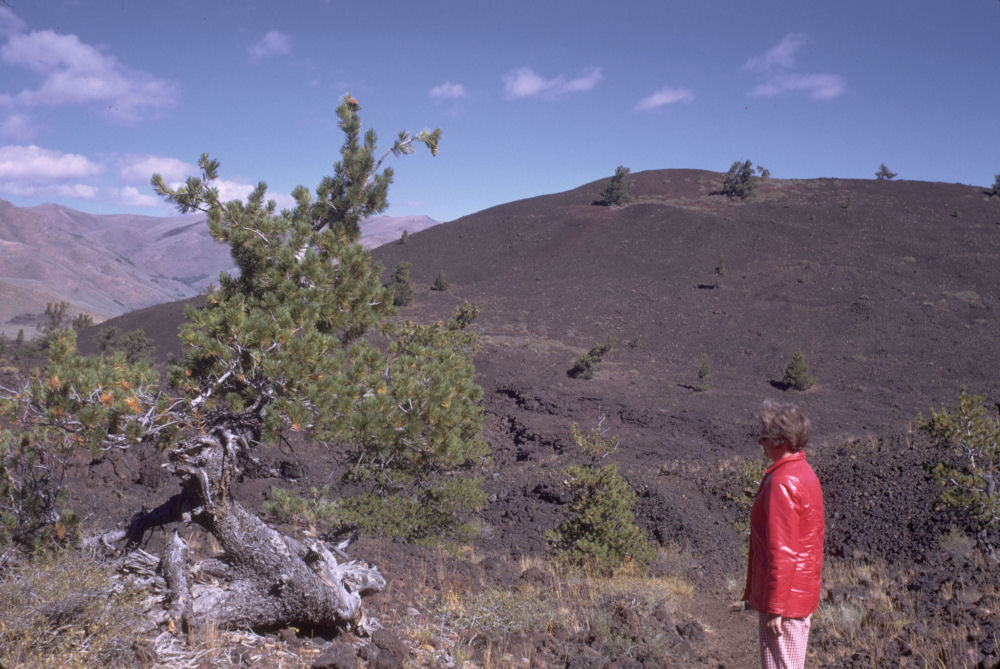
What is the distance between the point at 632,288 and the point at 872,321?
37.6 feet

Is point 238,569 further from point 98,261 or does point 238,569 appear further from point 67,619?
point 98,261

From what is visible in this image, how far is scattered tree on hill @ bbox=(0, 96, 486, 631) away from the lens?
3617 millimetres

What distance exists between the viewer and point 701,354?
23.3 meters

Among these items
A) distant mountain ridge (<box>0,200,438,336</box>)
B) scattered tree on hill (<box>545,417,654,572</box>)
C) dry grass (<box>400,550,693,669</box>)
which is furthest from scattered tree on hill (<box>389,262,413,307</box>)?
dry grass (<box>400,550,693,669</box>)

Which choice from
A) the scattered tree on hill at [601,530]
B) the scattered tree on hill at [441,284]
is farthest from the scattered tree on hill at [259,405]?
the scattered tree on hill at [441,284]

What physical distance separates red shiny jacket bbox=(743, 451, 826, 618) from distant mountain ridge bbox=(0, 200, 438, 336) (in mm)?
16035

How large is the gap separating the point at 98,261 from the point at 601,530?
11299cm

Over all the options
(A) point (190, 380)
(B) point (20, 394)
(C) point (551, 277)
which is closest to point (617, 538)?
(A) point (190, 380)

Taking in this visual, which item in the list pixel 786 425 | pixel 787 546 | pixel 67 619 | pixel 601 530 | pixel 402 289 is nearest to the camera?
pixel 787 546

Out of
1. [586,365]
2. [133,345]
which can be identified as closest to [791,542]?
[586,365]

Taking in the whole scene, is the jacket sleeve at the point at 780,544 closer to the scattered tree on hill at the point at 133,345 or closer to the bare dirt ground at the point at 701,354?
the bare dirt ground at the point at 701,354

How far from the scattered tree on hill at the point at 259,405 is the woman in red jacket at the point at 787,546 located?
8.33ft

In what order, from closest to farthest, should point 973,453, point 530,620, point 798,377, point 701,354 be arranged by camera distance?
point 530,620 < point 973,453 < point 798,377 < point 701,354

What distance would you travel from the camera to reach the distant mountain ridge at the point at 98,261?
189ft
